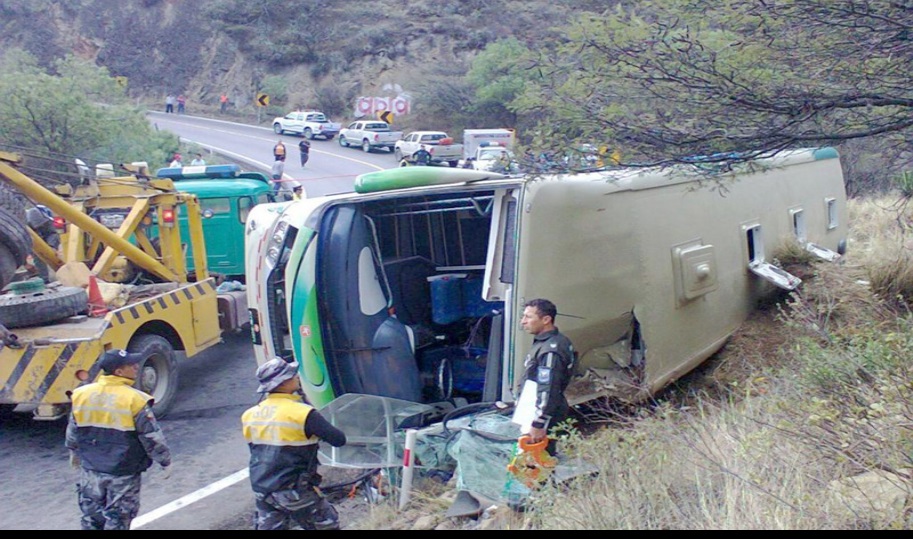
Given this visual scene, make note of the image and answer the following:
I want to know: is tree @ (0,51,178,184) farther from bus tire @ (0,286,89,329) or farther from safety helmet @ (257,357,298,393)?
safety helmet @ (257,357,298,393)

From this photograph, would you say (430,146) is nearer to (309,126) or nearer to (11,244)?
(309,126)

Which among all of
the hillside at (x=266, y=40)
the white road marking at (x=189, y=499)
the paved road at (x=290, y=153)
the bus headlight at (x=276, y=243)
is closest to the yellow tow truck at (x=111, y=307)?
the white road marking at (x=189, y=499)

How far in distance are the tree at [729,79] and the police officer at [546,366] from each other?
1.21m

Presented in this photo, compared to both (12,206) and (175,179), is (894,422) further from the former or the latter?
(175,179)

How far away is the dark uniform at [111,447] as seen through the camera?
4.73 m

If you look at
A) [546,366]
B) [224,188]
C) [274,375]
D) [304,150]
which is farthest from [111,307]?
[304,150]

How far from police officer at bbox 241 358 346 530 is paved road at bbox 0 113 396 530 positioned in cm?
111

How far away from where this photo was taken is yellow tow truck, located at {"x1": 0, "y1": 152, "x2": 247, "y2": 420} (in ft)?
22.9

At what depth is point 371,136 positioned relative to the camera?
40.2 metres

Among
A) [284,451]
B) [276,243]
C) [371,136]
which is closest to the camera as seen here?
[284,451]

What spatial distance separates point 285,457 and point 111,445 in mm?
A: 1074

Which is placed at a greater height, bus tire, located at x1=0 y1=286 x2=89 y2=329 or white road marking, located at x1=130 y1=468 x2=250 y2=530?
bus tire, located at x1=0 y1=286 x2=89 y2=329

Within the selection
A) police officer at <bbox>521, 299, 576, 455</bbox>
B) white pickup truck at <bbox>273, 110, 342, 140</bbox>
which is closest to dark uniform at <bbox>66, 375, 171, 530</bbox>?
police officer at <bbox>521, 299, 576, 455</bbox>

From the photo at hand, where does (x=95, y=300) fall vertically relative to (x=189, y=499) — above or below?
above
